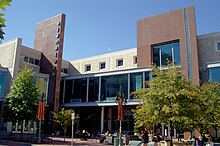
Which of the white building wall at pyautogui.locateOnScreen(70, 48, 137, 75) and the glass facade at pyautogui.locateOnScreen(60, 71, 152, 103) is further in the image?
the white building wall at pyautogui.locateOnScreen(70, 48, 137, 75)

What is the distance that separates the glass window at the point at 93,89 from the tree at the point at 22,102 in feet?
39.6

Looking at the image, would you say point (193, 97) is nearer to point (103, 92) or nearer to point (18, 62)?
point (103, 92)

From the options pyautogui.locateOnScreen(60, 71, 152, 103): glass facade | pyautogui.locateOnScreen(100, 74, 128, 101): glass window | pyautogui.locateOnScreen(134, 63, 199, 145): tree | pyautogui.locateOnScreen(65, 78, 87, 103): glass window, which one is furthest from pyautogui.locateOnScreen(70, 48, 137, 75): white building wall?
pyautogui.locateOnScreen(134, 63, 199, 145): tree

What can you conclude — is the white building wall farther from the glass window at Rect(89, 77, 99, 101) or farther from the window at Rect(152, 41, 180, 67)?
the glass window at Rect(89, 77, 99, 101)

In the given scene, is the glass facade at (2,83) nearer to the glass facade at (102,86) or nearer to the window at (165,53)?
the glass facade at (102,86)

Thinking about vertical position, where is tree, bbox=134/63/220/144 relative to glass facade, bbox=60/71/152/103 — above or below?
below

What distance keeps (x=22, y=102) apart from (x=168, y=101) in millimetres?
15587

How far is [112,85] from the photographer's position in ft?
121

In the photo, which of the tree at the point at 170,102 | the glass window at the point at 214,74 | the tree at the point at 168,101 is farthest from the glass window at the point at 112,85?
the tree at the point at 168,101

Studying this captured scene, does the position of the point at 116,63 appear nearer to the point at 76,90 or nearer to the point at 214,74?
the point at 76,90

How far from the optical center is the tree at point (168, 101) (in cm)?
1756

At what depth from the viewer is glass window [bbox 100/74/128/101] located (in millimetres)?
35844

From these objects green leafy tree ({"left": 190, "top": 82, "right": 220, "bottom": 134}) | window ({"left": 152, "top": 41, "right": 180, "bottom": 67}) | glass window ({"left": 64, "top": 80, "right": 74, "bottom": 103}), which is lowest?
green leafy tree ({"left": 190, "top": 82, "right": 220, "bottom": 134})

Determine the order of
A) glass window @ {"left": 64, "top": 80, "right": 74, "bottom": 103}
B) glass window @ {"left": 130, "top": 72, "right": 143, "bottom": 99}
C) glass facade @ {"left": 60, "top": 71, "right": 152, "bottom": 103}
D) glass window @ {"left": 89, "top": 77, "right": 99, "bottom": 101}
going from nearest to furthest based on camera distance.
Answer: glass window @ {"left": 130, "top": 72, "right": 143, "bottom": 99} < glass facade @ {"left": 60, "top": 71, "right": 152, "bottom": 103} < glass window @ {"left": 89, "top": 77, "right": 99, "bottom": 101} < glass window @ {"left": 64, "top": 80, "right": 74, "bottom": 103}
